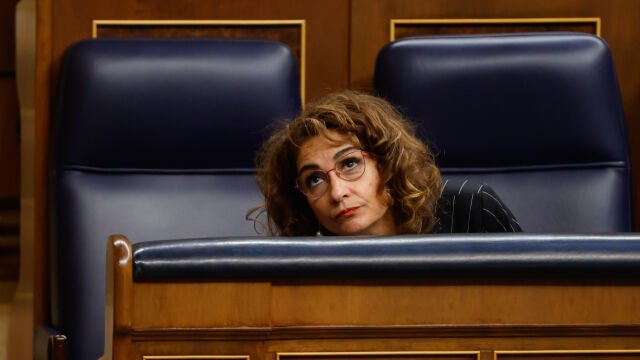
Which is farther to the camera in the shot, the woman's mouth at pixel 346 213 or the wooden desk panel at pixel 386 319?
the woman's mouth at pixel 346 213

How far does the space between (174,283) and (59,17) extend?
89cm

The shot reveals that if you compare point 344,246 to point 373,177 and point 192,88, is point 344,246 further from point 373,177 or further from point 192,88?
point 192,88

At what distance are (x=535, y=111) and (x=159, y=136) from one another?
484 millimetres

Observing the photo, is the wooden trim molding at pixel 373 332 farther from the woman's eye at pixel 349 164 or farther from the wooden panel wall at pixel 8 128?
the wooden panel wall at pixel 8 128

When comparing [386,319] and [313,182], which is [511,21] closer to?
[313,182]

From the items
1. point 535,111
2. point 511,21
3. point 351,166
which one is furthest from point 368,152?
point 511,21

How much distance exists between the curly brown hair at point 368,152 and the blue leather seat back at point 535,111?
83 mm

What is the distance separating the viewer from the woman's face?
107 centimetres

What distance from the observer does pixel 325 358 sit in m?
0.62

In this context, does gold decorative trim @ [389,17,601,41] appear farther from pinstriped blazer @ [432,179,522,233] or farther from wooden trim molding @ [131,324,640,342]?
wooden trim molding @ [131,324,640,342]

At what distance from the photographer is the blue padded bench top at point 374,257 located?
618 millimetres

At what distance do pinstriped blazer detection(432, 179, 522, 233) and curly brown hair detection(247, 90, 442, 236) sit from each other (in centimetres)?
2

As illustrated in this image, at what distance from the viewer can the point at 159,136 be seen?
4.17ft

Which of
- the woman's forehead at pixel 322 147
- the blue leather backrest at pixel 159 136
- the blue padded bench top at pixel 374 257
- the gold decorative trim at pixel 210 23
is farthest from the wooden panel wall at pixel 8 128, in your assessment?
the blue padded bench top at pixel 374 257
